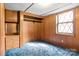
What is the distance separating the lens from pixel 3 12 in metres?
1.65

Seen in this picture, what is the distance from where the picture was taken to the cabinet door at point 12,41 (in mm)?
1768

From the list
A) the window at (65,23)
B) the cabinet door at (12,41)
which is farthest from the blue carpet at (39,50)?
the window at (65,23)

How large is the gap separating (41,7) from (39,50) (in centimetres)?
79

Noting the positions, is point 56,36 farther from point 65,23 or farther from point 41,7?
point 41,7

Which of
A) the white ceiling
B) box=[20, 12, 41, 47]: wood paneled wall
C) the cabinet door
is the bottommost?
the cabinet door

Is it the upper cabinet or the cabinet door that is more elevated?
the upper cabinet

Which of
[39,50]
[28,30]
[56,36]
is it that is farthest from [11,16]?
[56,36]

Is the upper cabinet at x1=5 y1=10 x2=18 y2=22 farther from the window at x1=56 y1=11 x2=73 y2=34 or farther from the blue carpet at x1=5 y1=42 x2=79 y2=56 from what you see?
the window at x1=56 y1=11 x2=73 y2=34

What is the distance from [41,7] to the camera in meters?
1.80

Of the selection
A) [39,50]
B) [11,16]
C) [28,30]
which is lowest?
[39,50]

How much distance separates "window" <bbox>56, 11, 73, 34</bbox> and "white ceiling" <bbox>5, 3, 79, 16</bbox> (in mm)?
111

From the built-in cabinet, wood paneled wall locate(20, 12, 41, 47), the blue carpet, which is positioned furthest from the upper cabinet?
the blue carpet

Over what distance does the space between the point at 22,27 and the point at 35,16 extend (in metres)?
0.31

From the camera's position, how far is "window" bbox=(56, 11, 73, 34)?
1.80m
